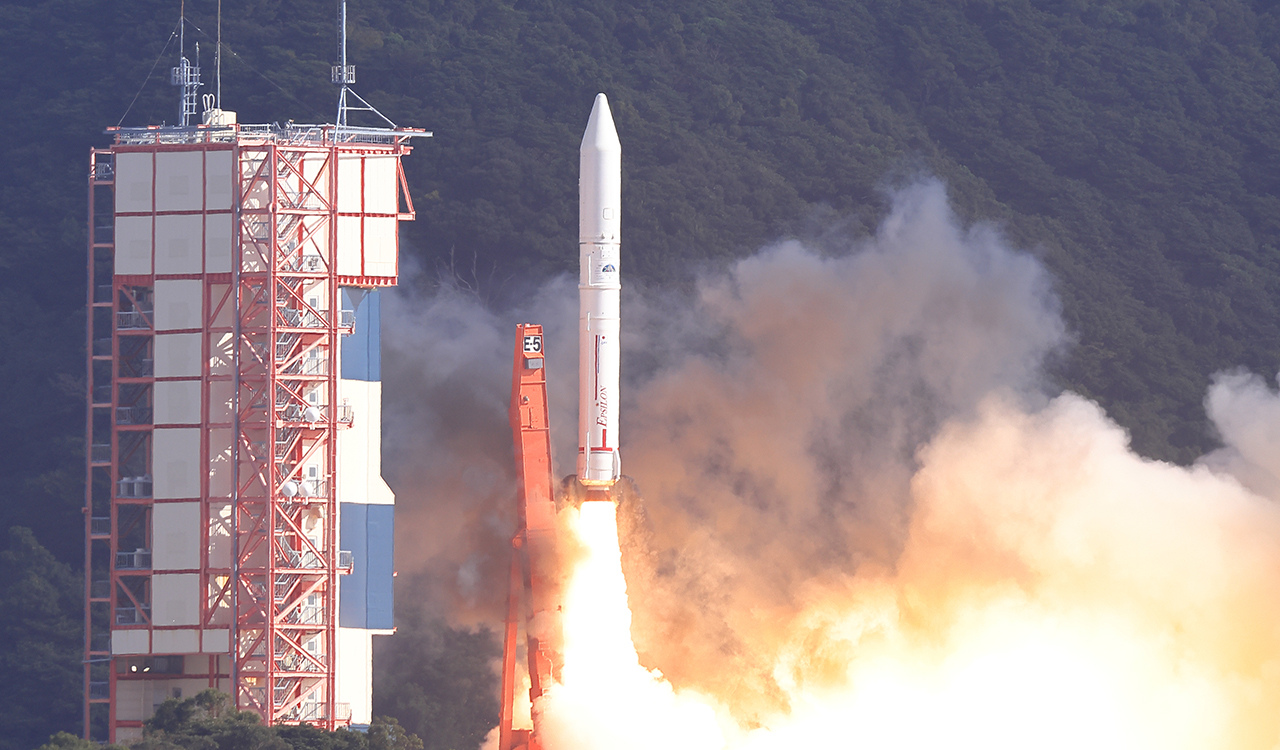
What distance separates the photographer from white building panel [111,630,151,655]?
54.5 metres

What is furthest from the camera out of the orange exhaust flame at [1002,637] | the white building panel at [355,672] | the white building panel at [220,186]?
the white building panel at [355,672]

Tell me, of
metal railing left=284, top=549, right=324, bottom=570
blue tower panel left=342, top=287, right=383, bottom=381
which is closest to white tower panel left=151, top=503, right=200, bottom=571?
metal railing left=284, top=549, right=324, bottom=570

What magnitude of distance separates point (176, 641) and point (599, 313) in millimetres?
12943

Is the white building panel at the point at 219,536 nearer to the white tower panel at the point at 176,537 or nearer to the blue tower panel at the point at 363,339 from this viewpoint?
the white tower panel at the point at 176,537

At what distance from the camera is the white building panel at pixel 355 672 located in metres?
55.8

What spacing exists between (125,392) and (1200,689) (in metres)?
26.9

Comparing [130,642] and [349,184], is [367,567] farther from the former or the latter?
[349,184]

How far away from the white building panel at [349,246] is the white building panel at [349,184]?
0.26 metres

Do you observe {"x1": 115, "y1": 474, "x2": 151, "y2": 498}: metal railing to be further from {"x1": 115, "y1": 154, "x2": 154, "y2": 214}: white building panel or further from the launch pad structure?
{"x1": 115, "y1": 154, "x2": 154, "y2": 214}: white building panel

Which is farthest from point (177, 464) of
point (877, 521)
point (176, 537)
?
point (877, 521)

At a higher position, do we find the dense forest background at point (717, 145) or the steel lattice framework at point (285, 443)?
the dense forest background at point (717, 145)

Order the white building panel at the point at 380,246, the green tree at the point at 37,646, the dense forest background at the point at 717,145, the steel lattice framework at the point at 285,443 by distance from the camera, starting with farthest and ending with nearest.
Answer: the dense forest background at the point at 717,145
the green tree at the point at 37,646
the white building panel at the point at 380,246
the steel lattice framework at the point at 285,443

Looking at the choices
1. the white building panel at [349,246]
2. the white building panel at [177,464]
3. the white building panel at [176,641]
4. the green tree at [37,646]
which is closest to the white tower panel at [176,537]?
the white building panel at [177,464]

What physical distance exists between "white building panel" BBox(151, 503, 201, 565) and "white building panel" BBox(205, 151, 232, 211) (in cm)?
705
